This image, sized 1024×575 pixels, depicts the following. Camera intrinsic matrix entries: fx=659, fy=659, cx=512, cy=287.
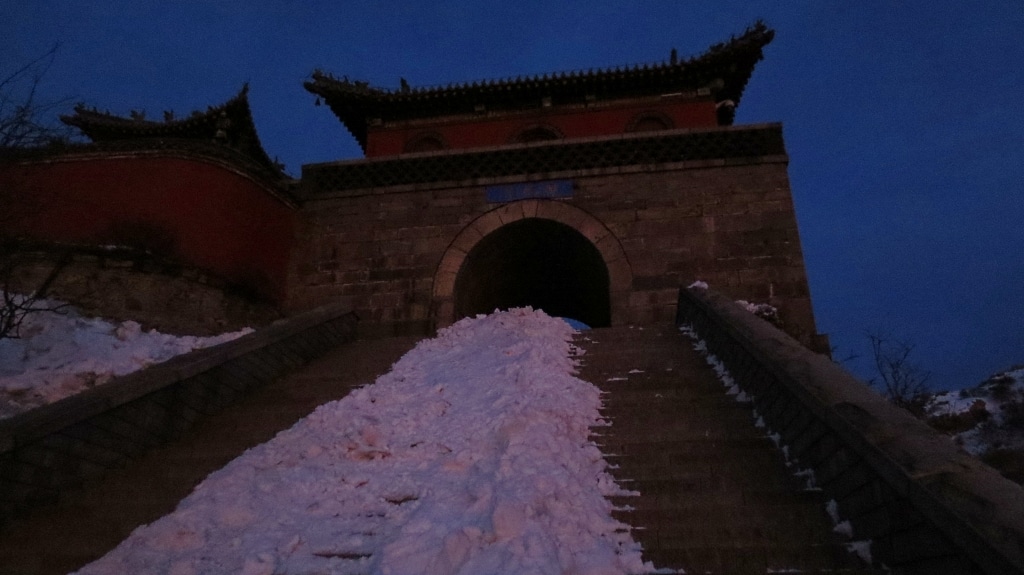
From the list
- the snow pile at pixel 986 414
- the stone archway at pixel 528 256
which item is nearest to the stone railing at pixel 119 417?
the stone archway at pixel 528 256

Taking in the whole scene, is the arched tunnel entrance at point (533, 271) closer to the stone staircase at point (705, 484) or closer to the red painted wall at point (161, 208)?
the red painted wall at point (161, 208)

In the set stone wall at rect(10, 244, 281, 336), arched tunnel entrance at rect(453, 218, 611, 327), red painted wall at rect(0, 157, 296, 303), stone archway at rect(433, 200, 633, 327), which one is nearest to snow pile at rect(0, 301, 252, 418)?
stone wall at rect(10, 244, 281, 336)

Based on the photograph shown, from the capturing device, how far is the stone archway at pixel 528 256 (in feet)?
35.3

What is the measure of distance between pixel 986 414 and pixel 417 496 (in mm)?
17879

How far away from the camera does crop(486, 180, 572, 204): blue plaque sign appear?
11.4 m

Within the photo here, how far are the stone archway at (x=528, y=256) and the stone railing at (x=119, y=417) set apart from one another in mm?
4174

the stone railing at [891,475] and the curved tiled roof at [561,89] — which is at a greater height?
the curved tiled roof at [561,89]

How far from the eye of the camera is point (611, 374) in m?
6.44

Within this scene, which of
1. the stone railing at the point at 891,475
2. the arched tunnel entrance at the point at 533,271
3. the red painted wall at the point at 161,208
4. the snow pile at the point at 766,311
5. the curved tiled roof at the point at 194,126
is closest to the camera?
the stone railing at the point at 891,475

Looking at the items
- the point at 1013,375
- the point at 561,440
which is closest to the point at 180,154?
the point at 561,440

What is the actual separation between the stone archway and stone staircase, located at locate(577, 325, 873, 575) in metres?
4.69

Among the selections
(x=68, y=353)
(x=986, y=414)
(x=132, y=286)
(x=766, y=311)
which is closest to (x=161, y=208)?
(x=132, y=286)

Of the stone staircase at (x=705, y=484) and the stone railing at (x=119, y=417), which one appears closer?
the stone staircase at (x=705, y=484)

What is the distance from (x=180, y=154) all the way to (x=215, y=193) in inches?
30.6
